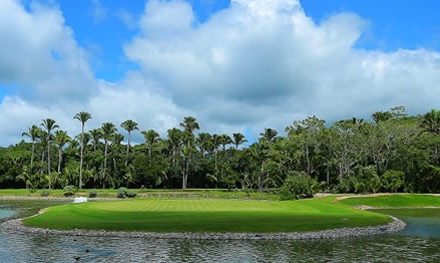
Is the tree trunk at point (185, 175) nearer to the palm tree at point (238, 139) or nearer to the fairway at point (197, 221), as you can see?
the palm tree at point (238, 139)

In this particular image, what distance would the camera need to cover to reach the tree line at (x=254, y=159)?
104250 mm

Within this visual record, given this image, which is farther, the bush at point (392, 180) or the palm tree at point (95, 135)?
the palm tree at point (95, 135)

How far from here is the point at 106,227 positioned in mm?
41625

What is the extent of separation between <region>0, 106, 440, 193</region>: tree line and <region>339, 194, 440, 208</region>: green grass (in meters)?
17.1

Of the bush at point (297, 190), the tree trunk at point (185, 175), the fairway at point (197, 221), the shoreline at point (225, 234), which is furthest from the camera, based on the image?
the tree trunk at point (185, 175)

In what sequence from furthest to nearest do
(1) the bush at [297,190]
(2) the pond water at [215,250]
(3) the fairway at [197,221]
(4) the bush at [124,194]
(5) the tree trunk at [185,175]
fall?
(5) the tree trunk at [185,175], (4) the bush at [124,194], (1) the bush at [297,190], (3) the fairway at [197,221], (2) the pond water at [215,250]

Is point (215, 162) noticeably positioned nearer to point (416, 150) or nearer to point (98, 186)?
point (98, 186)

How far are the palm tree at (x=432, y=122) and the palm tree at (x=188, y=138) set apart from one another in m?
64.2

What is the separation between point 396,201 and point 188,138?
86.5m

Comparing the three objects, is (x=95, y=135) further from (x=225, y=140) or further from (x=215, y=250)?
(x=215, y=250)

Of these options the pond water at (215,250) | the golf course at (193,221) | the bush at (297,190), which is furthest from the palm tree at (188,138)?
the pond water at (215,250)

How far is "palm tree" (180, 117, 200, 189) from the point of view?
146 metres

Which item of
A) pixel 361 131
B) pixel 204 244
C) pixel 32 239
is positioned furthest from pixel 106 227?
pixel 361 131

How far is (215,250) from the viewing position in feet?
106
